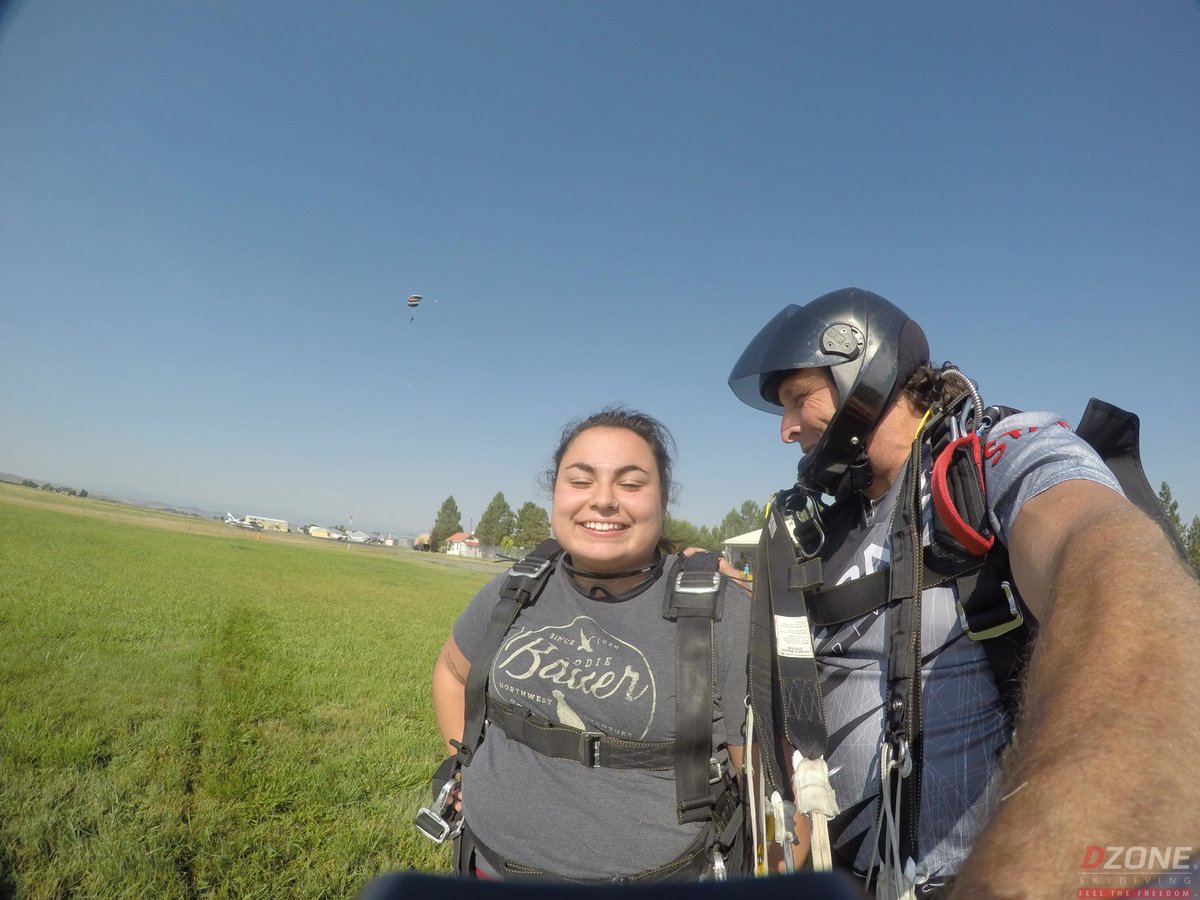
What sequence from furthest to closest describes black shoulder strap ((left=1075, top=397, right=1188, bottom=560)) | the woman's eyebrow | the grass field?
the grass field → the woman's eyebrow → black shoulder strap ((left=1075, top=397, right=1188, bottom=560))

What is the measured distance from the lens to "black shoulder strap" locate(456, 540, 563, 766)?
8.18 ft

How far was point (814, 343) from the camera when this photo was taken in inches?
105

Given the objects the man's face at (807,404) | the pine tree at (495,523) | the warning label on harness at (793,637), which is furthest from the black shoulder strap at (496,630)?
the pine tree at (495,523)

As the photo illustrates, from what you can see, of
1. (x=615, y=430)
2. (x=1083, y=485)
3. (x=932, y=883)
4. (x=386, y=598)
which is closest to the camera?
(x=1083, y=485)

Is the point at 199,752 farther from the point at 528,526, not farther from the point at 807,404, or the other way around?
the point at 528,526

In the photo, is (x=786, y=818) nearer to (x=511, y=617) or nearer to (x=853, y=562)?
(x=853, y=562)

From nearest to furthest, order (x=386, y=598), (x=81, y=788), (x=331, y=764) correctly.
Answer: (x=81, y=788), (x=331, y=764), (x=386, y=598)

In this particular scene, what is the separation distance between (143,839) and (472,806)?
2.85 m

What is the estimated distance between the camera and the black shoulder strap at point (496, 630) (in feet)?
8.18

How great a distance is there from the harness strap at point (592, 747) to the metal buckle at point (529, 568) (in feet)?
2.15

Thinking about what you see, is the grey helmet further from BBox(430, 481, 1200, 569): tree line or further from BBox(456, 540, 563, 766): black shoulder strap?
BBox(430, 481, 1200, 569): tree line

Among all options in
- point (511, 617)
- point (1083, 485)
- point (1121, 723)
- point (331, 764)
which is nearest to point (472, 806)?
point (511, 617)

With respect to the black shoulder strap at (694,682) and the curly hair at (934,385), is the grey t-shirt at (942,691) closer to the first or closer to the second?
the curly hair at (934,385)

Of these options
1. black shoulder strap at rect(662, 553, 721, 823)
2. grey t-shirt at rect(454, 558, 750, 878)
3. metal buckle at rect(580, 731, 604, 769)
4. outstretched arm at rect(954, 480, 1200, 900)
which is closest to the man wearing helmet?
outstretched arm at rect(954, 480, 1200, 900)
